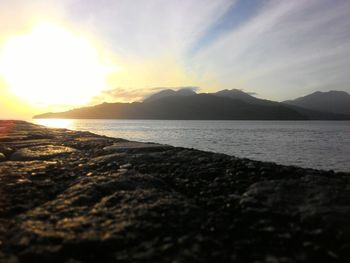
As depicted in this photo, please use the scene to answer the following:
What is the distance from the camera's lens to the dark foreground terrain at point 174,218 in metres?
4.12

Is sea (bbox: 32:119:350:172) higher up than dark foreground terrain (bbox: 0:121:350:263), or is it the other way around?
dark foreground terrain (bbox: 0:121:350:263)

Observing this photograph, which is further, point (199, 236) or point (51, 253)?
point (199, 236)

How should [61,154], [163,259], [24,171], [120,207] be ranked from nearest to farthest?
[163,259], [120,207], [24,171], [61,154]

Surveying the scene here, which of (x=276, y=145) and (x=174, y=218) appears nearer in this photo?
(x=174, y=218)

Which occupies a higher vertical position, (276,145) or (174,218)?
(174,218)

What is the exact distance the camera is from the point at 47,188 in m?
7.09

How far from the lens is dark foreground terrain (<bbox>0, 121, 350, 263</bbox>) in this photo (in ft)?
13.5

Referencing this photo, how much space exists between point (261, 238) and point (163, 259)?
1.34 meters

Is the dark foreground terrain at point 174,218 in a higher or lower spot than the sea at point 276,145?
higher

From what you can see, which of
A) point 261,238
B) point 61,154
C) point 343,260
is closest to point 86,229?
point 261,238

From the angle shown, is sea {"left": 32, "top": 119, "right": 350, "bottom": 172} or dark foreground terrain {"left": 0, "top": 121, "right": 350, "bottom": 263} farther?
sea {"left": 32, "top": 119, "right": 350, "bottom": 172}

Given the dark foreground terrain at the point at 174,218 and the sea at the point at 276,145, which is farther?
the sea at the point at 276,145

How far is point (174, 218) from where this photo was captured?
512cm

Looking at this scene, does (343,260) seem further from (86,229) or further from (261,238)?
(86,229)
